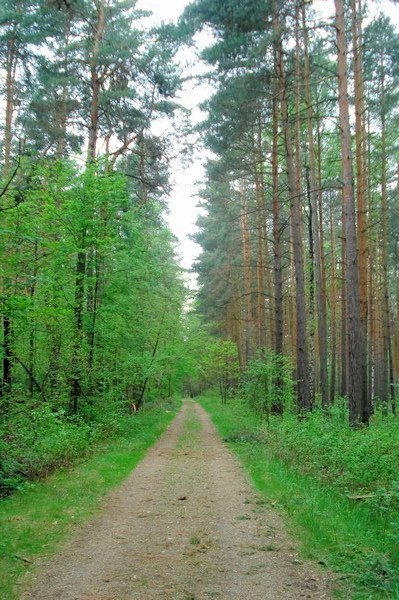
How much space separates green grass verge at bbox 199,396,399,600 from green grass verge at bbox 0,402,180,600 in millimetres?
2857

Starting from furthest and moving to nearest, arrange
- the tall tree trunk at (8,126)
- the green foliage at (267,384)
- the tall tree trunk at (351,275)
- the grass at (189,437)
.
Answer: the green foliage at (267,384) → the grass at (189,437) → the tall tree trunk at (351,275) → the tall tree trunk at (8,126)

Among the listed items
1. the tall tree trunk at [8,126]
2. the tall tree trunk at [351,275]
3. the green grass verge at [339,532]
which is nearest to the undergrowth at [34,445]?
the tall tree trunk at [8,126]

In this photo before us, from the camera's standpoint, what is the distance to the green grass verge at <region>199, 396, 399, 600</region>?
4246 mm

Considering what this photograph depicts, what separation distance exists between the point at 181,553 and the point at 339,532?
1878 millimetres

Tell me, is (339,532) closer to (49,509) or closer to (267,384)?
(49,509)

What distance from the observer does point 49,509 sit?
6684mm

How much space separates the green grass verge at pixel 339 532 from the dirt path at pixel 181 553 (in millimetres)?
234

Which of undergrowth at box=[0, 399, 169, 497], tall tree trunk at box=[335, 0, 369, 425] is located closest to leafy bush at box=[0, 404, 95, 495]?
undergrowth at box=[0, 399, 169, 497]

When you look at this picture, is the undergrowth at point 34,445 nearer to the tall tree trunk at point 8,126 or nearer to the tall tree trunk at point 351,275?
the tall tree trunk at point 8,126

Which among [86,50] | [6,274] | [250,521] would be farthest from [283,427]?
[86,50]

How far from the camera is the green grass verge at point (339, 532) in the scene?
4.25m

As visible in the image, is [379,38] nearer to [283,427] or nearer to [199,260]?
[283,427]

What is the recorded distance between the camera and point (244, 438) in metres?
14.6

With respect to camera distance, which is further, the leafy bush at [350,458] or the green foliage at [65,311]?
the green foliage at [65,311]
